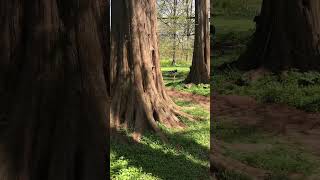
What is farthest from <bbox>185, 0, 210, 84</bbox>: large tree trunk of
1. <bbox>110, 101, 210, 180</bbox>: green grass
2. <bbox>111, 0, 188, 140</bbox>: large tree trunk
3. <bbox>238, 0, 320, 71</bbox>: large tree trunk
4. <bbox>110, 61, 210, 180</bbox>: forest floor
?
<bbox>110, 101, 210, 180</bbox>: green grass

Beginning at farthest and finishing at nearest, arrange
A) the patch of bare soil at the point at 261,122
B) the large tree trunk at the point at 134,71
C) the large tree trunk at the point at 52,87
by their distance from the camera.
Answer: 1. the large tree trunk at the point at 134,71
2. the patch of bare soil at the point at 261,122
3. the large tree trunk at the point at 52,87

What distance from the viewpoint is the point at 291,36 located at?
12.7 metres

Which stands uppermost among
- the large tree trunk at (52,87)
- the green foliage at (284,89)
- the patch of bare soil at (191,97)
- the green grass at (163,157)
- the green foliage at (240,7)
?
the green foliage at (240,7)

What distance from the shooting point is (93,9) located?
160 inches

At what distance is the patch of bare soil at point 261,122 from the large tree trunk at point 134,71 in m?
1.36

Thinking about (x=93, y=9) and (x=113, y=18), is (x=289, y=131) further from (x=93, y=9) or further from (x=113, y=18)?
(x=93, y=9)

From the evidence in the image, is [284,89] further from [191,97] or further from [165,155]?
[191,97]

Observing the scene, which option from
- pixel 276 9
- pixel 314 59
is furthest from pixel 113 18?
pixel 314 59

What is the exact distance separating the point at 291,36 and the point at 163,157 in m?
6.37

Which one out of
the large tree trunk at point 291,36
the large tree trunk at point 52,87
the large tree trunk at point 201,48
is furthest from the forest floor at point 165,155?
the large tree trunk at point 201,48

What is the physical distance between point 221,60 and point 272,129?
763 cm

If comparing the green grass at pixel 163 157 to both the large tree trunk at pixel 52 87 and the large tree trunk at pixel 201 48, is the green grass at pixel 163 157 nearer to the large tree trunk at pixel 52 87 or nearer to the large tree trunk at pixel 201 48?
the large tree trunk at pixel 52 87

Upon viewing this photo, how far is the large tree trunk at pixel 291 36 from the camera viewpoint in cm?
1266

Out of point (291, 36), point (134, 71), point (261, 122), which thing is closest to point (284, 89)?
point (291, 36)
